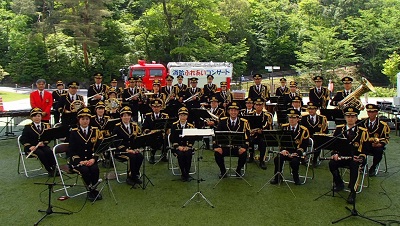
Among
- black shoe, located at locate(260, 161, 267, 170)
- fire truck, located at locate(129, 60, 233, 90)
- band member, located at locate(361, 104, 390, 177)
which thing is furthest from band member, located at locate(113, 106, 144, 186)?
fire truck, located at locate(129, 60, 233, 90)

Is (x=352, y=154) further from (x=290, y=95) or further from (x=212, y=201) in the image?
(x=290, y=95)

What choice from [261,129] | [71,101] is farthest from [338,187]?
[71,101]

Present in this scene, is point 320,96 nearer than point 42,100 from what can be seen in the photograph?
No

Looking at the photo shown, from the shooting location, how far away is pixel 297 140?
721 centimetres

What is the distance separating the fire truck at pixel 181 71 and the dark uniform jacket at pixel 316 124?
11.1 meters

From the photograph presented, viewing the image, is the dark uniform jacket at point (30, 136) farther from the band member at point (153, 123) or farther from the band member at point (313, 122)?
the band member at point (313, 122)

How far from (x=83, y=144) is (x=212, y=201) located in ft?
8.22

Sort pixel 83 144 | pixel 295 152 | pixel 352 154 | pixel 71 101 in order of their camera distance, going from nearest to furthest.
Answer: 1. pixel 352 154
2. pixel 83 144
3. pixel 295 152
4. pixel 71 101

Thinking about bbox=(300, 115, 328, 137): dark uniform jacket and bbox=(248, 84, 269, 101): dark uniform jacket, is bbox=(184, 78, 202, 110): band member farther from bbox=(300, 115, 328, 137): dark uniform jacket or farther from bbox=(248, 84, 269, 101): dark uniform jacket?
bbox=(300, 115, 328, 137): dark uniform jacket

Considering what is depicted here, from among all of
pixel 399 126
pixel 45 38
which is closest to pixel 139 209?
pixel 399 126

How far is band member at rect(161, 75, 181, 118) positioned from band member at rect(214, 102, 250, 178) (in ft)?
8.99

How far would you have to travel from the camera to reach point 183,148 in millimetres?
7254

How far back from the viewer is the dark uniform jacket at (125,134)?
279 inches

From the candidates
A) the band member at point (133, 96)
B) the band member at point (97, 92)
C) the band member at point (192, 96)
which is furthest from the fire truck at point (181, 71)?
the band member at point (97, 92)
